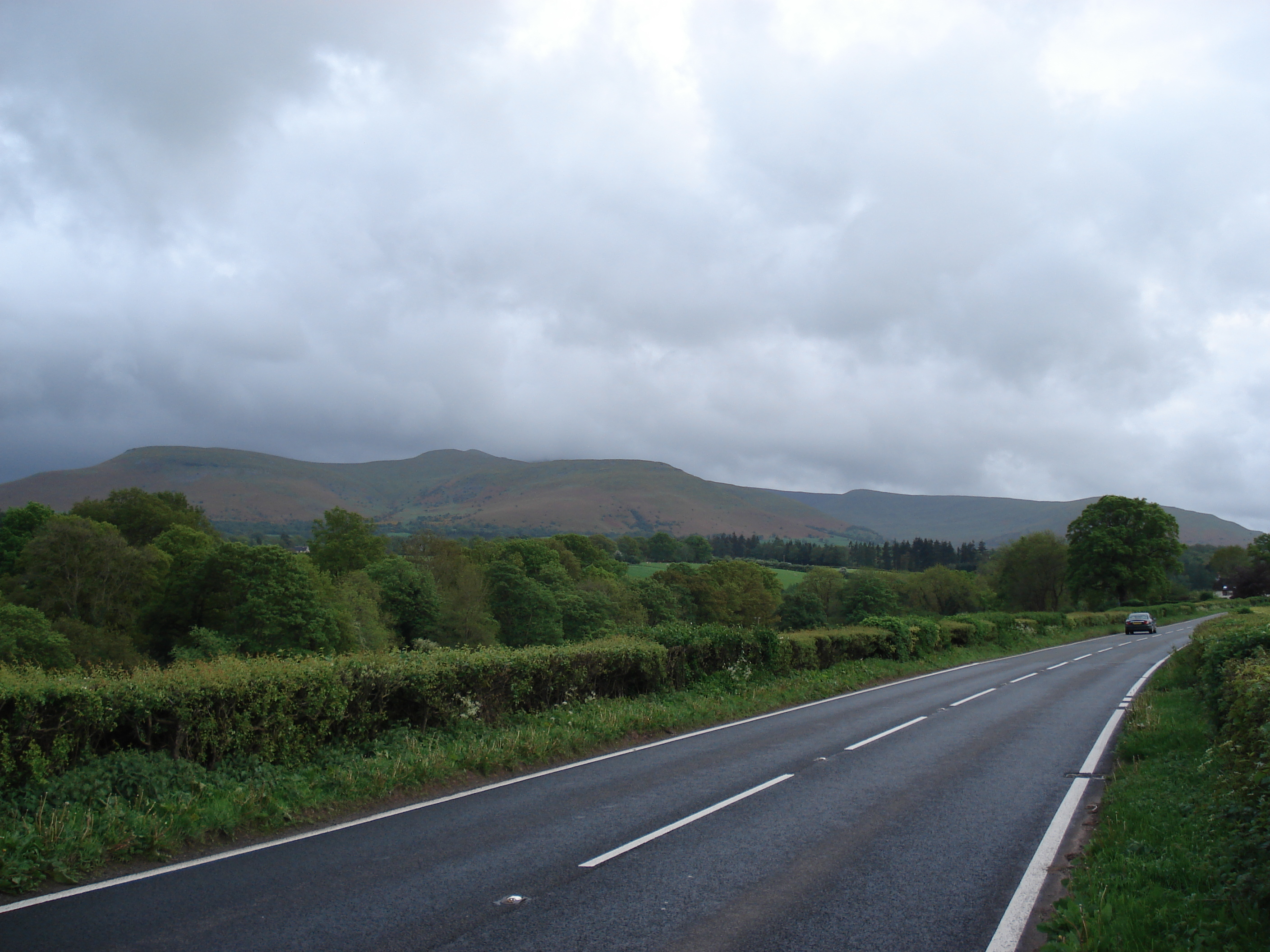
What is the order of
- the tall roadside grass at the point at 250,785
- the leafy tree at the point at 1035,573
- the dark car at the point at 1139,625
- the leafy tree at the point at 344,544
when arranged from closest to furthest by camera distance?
the tall roadside grass at the point at 250,785 < the dark car at the point at 1139,625 < the leafy tree at the point at 1035,573 < the leafy tree at the point at 344,544

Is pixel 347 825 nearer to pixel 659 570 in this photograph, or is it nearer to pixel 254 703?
pixel 254 703

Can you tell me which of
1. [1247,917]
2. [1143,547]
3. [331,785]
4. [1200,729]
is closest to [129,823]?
[331,785]

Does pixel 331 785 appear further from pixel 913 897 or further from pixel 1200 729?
pixel 1200 729

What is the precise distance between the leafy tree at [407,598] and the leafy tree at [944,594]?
67901 mm

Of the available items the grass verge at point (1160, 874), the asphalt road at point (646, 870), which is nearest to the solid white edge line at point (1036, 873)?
the asphalt road at point (646, 870)

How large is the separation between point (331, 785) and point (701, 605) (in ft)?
309

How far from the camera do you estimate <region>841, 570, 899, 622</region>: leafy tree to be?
319ft

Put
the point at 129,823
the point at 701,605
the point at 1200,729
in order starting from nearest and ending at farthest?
the point at 129,823
the point at 1200,729
the point at 701,605

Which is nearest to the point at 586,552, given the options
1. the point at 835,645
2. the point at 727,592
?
the point at 727,592

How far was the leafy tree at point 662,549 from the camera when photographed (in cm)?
18738

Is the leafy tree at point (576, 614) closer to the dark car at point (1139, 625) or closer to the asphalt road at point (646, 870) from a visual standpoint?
the dark car at point (1139, 625)

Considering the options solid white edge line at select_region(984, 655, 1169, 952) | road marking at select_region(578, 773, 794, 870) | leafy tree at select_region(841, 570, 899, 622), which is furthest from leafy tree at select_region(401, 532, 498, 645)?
solid white edge line at select_region(984, 655, 1169, 952)

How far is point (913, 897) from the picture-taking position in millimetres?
5898

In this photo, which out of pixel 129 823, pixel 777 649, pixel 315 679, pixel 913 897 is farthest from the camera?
pixel 777 649
